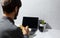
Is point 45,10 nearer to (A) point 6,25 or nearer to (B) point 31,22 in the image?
(B) point 31,22

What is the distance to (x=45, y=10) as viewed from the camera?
235 centimetres

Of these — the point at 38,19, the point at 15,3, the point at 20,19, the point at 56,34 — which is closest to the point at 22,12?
the point at 20,19

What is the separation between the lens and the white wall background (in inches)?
91.5

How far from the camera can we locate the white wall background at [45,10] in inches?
91.5

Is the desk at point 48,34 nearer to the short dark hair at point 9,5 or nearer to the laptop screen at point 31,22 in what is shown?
the laptop screen at point 31,22

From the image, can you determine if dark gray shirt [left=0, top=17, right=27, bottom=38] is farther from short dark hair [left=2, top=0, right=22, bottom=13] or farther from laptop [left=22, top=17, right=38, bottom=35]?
laptop [left=22, top=17, right=38, bottom=35]

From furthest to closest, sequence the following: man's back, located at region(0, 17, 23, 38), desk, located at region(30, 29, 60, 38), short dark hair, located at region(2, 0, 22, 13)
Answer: desk, located at region(30, 29, 60, 38) → short dark hair, located at region(2, 0, 22, 13) → man's back, located at region(0, 17, 23, 38)

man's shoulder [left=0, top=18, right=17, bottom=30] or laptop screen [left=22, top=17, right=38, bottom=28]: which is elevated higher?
man's shoulder [left=0, top=18, right=17, bottom=30]

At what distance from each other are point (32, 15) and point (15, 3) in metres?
1.16

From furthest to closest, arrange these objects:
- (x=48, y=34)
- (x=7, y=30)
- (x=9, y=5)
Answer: (x=48, y=34) → (x=9, y=5) → (x=7, y=30)

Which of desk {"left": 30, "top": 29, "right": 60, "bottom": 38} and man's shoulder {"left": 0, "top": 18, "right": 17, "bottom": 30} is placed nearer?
man's shoulder {"left": 0, "top": 18, "right": 17, "bottom": 30}

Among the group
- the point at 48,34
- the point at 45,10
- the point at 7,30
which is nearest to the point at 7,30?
the point at 7,30

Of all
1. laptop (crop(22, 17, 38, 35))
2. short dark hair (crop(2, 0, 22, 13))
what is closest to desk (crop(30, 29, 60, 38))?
laptop (crop(22, 17, 38, 35))

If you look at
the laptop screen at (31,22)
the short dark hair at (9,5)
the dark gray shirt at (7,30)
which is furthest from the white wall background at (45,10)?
the dark gray shirt at (7,30)
